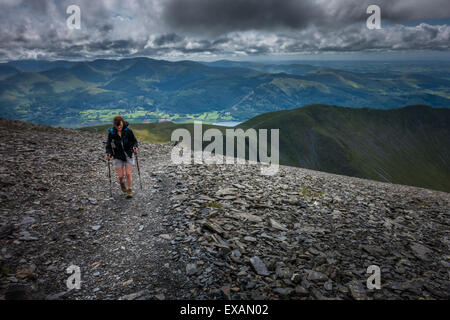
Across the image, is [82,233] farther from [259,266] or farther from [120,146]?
[259,266]

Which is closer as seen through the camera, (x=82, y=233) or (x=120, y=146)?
(x=82, y=233)

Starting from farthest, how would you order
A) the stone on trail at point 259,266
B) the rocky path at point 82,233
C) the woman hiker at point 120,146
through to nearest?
the woman hiker at point 120,146
the stone on trail at point 259,266
the rocky path at point 82,233

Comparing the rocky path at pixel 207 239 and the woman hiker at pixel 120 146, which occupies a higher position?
the woman hiker at pixel 120 146

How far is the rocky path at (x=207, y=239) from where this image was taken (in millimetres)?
6441

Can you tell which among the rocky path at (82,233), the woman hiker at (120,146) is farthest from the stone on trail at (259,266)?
the woman hiker at (120,146)

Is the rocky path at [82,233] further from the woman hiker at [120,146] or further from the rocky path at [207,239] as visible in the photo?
the woman hiker at [120,146]

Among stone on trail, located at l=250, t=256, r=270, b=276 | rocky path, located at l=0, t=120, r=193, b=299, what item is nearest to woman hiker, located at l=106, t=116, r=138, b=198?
rocky path, located at l=0, t=120, r=193, b=299

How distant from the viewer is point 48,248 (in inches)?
314

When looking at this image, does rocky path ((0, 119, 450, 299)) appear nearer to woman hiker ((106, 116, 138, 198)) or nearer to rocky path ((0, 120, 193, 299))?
rocky path ((0, 120, 193, 299))

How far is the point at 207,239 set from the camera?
26.8 feet

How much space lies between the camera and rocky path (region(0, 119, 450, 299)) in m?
6.44

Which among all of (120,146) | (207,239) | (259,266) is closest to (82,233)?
(120,146)

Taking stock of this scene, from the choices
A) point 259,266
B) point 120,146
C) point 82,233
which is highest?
point 120,146

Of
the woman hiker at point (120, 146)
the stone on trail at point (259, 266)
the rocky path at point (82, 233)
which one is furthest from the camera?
the woman hiker at point (120, 146)
